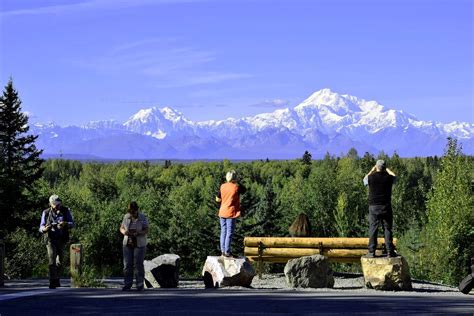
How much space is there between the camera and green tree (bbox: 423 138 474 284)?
74.9 m

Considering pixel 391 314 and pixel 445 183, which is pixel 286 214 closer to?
pixel 445 183

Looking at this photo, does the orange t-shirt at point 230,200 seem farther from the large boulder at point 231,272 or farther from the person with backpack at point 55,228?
the person with backpack at point 55,228

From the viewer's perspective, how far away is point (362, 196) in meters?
105

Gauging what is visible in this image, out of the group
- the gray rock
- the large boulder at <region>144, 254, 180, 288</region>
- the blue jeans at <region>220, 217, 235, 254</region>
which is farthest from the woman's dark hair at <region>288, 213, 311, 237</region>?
the blue jeans at <region>220, 217, 235, 254</region>

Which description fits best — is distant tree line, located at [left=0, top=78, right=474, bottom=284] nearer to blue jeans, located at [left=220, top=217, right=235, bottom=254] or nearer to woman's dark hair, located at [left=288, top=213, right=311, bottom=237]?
woman's dark hair, located at [left=288, top=213, right=311, bottom=237]

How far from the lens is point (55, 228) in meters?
18.3

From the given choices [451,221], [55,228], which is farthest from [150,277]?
[451,221]

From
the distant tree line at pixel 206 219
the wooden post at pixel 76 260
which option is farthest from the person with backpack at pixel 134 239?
the distant tree line at pixel 206 219

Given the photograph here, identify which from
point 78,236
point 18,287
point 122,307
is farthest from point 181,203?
point 122,307

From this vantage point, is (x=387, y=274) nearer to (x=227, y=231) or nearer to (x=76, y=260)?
(x=227, y=231)

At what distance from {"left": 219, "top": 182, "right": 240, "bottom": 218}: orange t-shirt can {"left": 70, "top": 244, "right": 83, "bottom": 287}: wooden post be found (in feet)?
11.1

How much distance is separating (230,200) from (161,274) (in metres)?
3.91

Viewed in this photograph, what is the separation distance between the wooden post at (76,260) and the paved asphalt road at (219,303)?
2.26 meters

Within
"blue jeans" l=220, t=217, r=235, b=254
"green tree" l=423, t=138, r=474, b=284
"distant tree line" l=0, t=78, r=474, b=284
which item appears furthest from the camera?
"green tree" l=423, t=138, r=474, b=284
